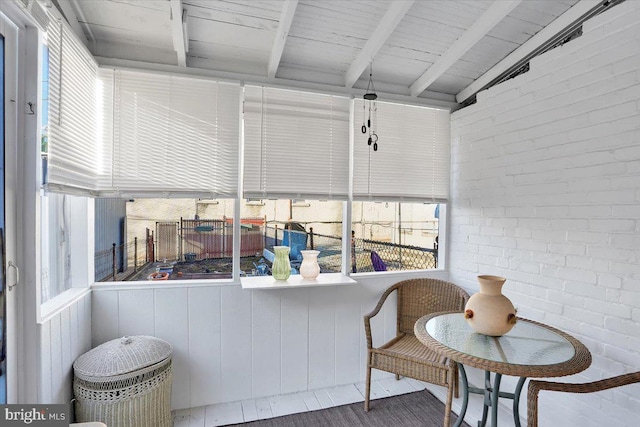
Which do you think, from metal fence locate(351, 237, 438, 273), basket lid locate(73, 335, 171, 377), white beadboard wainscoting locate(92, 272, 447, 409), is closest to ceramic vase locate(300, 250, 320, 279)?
white beadboard wainscoting locate(92, 272, 447, 409)

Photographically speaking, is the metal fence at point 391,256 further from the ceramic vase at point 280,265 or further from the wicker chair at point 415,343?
the ceramic vase at point 280,265

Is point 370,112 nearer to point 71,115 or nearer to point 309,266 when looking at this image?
point 309,266

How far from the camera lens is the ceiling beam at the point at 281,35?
191 cm

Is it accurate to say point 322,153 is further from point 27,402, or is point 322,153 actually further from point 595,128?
point 27,402

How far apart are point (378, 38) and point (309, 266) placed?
5.26ft

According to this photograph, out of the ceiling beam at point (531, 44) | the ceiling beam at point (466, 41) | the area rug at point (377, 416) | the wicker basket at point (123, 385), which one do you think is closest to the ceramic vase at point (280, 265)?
the wicker basket at point (123, 385)

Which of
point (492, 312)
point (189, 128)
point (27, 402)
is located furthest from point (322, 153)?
point (27, 402)

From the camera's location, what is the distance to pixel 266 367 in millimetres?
2510

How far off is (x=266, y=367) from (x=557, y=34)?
9.59ft

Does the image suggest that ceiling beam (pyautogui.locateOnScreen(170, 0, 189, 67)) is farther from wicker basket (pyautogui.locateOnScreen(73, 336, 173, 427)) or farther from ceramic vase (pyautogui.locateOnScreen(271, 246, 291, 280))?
wicker basket (pyautogui.locateOnScreen(73, 336, 173, 427))

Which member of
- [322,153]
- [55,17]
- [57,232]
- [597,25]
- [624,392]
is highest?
[597,25]

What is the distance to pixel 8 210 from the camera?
4.75ft

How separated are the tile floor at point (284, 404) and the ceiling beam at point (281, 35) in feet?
7.67

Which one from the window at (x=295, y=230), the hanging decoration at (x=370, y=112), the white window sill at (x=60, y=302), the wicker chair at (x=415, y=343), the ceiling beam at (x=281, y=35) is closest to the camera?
the white window sill at (x=60, y=302)
